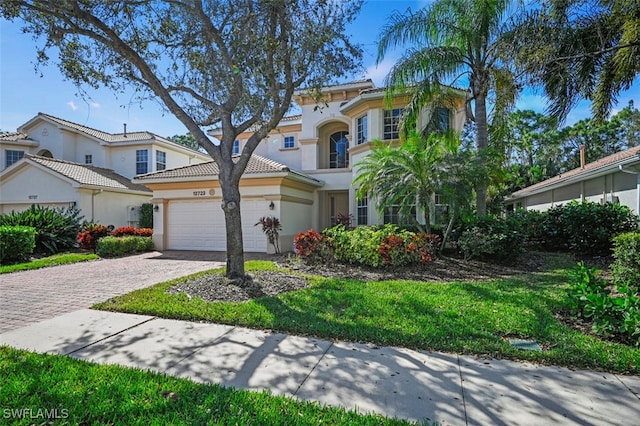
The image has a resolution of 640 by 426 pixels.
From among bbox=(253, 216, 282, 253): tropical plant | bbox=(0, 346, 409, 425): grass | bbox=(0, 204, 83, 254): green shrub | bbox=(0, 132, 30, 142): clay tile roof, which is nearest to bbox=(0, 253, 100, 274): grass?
bbox=(0, 204, 83, 254): green shrub

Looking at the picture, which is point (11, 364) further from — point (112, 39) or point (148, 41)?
point (148, 41)

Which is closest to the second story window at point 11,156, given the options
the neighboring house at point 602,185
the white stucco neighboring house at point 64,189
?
the white stucco neighboring house at point 64,189

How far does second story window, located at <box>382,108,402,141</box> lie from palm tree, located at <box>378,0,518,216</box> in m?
2.29

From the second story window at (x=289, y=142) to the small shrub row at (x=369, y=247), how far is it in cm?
993

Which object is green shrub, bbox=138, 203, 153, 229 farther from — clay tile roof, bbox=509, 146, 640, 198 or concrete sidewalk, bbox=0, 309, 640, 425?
clay tile roof, bbox=509, 146, 640, 198

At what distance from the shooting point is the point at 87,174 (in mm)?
18719

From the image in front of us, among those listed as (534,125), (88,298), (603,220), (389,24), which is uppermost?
(534,125)

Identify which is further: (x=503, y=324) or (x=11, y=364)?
(x=503, y=324)

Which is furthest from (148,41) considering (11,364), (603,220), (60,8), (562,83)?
(603,220)

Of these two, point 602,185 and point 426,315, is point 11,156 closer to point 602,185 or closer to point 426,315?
point 426,315

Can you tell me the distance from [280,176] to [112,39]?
287 inches

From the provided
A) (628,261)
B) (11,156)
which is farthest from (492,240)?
(11,156)

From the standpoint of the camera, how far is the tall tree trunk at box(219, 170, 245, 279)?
7.66 m

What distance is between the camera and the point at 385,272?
917 centimetres
